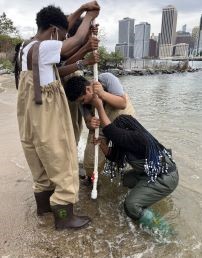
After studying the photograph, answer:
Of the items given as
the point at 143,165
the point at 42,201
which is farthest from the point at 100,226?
the point at 143,165

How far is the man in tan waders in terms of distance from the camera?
2.79 m

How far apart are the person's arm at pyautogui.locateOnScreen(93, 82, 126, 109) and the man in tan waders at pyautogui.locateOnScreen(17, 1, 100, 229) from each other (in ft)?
1.54

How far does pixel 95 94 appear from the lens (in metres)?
3.33

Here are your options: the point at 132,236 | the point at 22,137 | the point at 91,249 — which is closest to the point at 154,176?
the point at 132,236

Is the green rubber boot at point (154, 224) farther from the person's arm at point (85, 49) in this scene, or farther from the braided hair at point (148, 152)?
the person's arm at point (85, 49)

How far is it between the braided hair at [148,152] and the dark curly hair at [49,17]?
3.97 feet

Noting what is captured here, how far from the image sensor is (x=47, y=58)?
9.05ft

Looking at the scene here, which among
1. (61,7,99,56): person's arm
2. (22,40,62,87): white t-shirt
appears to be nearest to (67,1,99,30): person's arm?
(61,7,99,56): person's arm

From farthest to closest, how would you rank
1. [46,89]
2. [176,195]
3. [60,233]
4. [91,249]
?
[176,195] < [60,233] < [91,249] < [46,89]

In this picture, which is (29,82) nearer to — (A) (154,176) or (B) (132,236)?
(A) (154,176)

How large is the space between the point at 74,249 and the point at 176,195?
6.12 ft

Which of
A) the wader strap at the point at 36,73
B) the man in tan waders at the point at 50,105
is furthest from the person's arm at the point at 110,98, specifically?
the wader strap at the point at 36,73

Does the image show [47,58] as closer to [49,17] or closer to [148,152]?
[49,17]

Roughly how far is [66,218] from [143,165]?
3.16 ft
